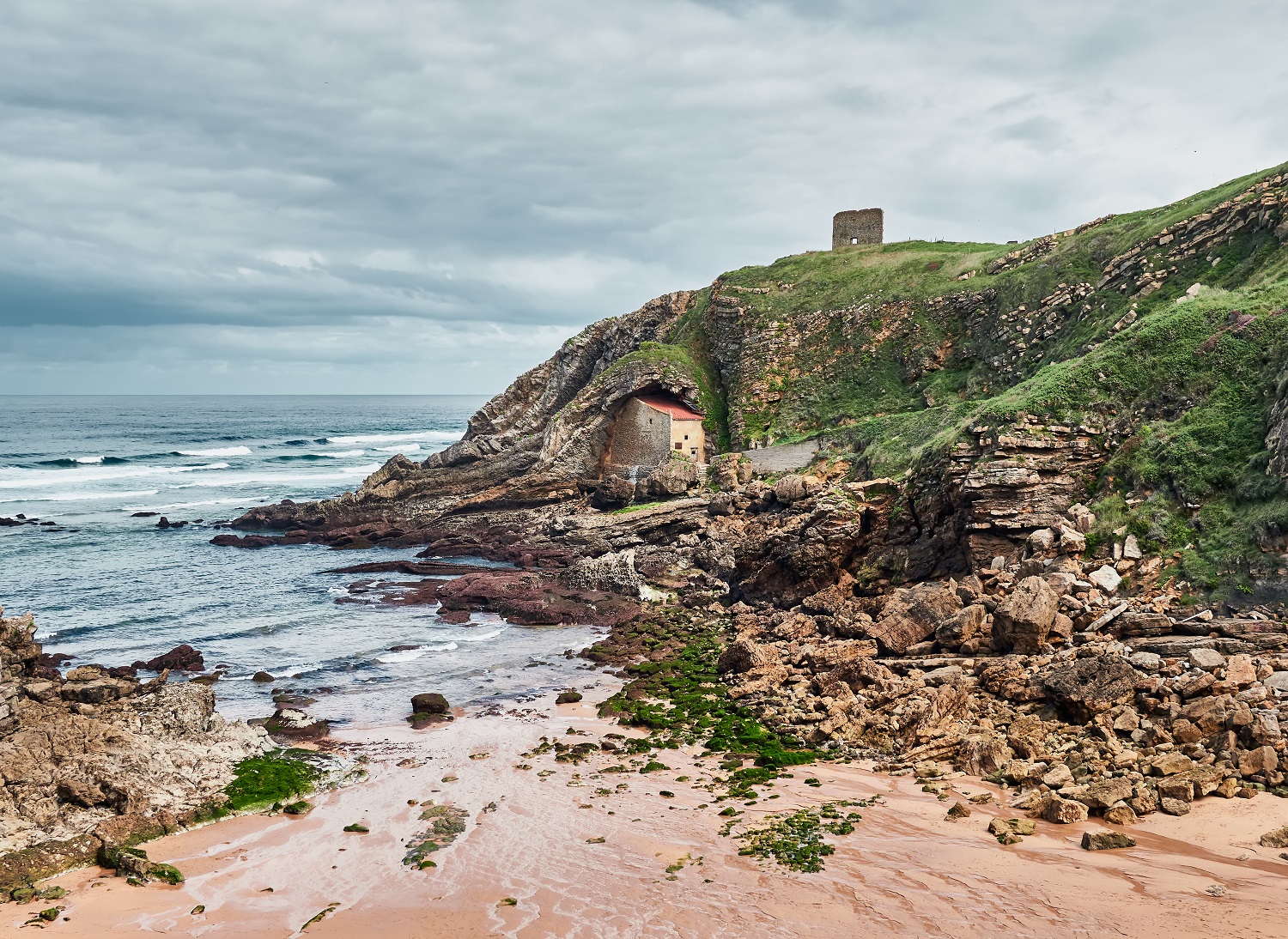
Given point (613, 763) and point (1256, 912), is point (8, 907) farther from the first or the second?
point (1256, 912)

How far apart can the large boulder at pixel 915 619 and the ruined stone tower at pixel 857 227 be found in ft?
161

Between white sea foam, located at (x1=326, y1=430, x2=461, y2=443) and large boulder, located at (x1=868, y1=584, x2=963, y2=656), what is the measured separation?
113m

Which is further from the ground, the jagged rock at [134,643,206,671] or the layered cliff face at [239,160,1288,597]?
the layered cliff face at [239,160,1288,597]

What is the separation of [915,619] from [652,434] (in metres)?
33.7

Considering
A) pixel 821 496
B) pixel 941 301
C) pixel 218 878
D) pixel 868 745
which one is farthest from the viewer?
pixel 941 301

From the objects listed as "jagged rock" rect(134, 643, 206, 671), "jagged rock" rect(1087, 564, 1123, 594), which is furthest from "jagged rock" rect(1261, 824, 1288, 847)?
"jagged rock" rect(134, 643, 206, 671)

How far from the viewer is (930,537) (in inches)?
1027

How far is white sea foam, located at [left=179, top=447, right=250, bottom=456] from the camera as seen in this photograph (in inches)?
3969

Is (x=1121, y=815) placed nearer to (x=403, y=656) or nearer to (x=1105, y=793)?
(x=1105, y=793)

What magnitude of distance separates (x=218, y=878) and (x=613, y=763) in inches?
304

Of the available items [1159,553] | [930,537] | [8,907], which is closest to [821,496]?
[930,537]

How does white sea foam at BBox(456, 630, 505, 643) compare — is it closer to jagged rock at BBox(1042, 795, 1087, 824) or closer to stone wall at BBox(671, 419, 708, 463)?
jagged rock at BBox(1042, 795, 1087, 824)

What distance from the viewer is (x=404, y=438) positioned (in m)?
134

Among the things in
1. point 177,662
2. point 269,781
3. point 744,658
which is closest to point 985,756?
point 744,658
